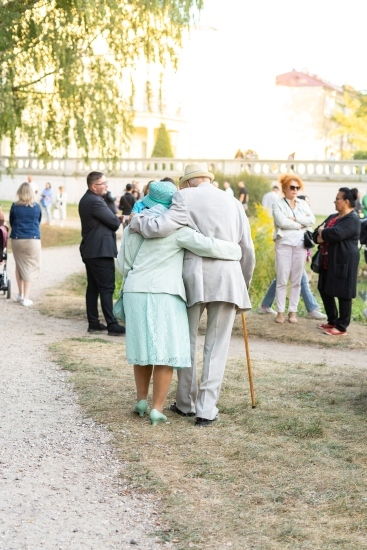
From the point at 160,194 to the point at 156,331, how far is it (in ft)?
3.33

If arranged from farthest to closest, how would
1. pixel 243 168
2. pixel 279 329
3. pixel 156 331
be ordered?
pixel 243 168 → pixel 279 329 → pixel 156 331

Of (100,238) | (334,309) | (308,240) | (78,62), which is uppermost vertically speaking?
(78,62)

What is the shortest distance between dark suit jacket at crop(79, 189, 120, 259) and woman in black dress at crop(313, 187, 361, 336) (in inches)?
101

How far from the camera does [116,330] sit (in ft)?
42.2

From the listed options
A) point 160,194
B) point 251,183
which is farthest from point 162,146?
point 160,194

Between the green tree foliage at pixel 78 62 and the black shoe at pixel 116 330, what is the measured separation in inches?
187

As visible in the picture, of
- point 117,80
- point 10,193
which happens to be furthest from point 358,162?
point 117,80

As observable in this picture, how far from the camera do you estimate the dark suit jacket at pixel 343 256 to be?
1271cm

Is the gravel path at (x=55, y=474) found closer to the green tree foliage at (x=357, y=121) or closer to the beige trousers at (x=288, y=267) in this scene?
the beige trousers at (x=288, y=267)

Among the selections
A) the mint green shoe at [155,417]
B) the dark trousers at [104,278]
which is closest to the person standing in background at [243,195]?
the dark trousers at [104,278]

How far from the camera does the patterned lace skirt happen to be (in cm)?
754

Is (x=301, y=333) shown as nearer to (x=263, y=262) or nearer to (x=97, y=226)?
(x=97, y=226)

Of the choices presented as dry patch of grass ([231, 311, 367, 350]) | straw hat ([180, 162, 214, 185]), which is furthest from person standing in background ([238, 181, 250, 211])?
straw hat ([180, 162, 214, 185])

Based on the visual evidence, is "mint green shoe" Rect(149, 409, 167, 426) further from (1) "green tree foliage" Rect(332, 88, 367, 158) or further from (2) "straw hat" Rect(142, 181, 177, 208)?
(1) "green tree foliage" Rect(332, 88, 367, 158)
